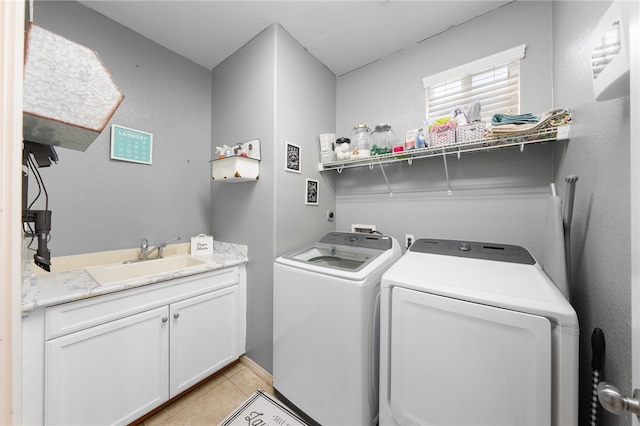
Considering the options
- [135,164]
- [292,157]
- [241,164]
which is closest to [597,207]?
[292,157]

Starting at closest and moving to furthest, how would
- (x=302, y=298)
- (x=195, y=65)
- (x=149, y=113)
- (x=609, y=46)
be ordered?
1. (x=609, y=46)
2. (x=302, y=298)
3. (x=149, y=113)
4. (x=195, y=65)

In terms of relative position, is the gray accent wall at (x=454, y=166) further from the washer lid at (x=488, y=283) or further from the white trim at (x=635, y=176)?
the white trim at (x=635, y=176)

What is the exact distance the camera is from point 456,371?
900 millimetres

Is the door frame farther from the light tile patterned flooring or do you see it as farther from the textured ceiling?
the light tile patterned flooring

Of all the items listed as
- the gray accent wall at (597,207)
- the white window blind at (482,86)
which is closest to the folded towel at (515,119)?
the gray accent wall at (597,207)

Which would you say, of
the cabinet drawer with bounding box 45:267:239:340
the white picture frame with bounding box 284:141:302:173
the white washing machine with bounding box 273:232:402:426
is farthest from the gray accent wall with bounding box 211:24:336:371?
the cabinet drawer with bounding box 45:267:239:340

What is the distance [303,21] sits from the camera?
1712 mm

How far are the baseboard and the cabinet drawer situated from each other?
0.71 meters

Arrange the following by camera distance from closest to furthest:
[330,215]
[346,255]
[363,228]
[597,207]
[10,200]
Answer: [10,200]
[597,207]
[346,255]
[363,228]
[330,215]

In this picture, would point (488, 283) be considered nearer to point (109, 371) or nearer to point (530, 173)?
point (530, 173)

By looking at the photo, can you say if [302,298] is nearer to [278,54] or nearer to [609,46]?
[609,46]

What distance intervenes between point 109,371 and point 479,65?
3080 millimetres

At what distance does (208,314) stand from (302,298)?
0.81 metres

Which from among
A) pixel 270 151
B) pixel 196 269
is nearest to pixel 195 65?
pixel 270 151
